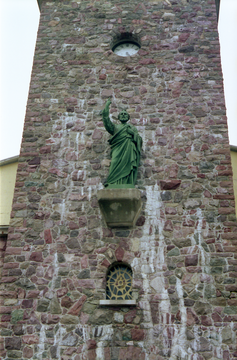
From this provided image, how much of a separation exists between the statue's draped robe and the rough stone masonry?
0.37 metres

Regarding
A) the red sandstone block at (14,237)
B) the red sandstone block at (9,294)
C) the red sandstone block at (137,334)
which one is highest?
the red sandstone block at (14,237)

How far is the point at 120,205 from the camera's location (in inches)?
316

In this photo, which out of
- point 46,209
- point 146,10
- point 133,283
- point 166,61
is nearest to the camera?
point 133,283

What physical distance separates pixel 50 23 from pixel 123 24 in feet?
5.93

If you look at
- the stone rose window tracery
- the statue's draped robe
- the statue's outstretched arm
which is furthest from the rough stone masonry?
the statue's outstretched arm

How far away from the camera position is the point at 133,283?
7824 millimetres

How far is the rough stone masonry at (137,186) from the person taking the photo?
296 inches

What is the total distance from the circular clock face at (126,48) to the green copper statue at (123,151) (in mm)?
2074

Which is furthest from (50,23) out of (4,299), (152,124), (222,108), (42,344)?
(42,344)

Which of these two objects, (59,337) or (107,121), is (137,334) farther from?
(107,121)

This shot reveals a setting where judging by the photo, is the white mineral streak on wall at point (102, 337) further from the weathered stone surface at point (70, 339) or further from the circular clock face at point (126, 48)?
the circular clock face at point (126, 48)

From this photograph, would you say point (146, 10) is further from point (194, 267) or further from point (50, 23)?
point (194, 267)

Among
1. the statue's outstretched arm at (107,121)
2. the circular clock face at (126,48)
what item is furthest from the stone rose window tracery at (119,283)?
the circular clock face at (126,48)

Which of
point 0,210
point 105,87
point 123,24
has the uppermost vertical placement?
point 123,24
